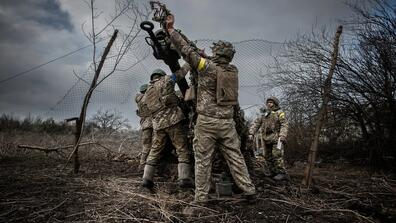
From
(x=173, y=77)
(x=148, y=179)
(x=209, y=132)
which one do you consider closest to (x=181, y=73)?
(x=173, y=77)

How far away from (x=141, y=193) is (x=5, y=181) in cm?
273

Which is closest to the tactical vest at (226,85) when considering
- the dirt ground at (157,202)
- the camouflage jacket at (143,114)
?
the dirt ground at (157,202)

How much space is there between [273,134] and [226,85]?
122 inches

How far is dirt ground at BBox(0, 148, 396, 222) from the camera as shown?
443 centimetres

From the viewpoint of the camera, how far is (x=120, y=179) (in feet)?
21.7

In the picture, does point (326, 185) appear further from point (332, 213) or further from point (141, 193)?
point (141, 193)

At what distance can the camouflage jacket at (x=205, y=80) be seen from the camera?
486 centimetres

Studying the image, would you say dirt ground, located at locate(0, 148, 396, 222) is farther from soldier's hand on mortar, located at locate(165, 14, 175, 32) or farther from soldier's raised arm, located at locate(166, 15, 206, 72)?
soldier's hand on mortar, located at locate(165, 14, 175, 32)

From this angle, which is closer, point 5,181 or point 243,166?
point 243,166

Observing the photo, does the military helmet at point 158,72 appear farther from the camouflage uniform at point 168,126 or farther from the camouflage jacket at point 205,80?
the camouflage jacket at point 205,80

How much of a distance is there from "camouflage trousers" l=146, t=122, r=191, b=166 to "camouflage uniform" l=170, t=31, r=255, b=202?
1.15 m

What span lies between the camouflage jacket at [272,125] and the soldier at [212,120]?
9.07 ft

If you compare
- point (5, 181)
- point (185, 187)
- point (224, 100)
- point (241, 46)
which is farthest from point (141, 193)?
point (241, 46)

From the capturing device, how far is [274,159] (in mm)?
7512
